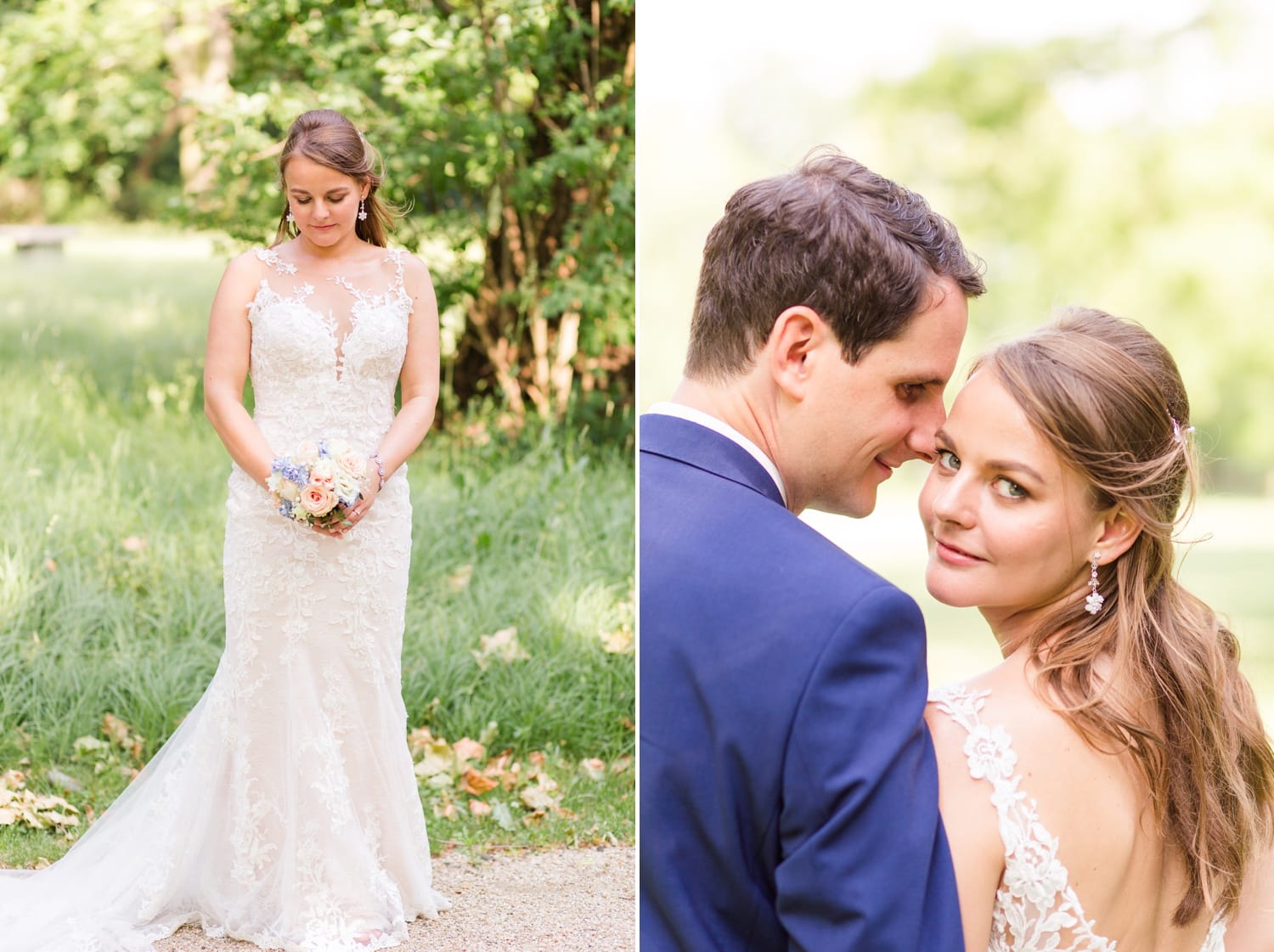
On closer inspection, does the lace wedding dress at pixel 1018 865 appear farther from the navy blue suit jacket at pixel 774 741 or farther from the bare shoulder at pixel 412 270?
the bare shoulder at pixel 412 270

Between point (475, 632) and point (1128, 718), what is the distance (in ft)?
11.7

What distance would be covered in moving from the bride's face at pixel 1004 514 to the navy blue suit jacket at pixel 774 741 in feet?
1.16

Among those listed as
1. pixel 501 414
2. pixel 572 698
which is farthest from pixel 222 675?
pixel 501 414

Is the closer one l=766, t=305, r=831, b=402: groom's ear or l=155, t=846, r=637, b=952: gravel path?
l=766, t=305, r=831, b=402: groom's ear

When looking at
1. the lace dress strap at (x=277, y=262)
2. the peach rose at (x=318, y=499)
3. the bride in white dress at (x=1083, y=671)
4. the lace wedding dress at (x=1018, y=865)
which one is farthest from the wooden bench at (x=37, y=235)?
the lace wedding dress at (x=1018, y=865)

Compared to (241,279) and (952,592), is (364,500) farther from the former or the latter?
(952,592)

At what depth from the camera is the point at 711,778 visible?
1698mm

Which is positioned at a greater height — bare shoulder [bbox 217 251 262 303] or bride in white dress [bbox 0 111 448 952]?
bare shoulder [bbox 217 251 262 303]

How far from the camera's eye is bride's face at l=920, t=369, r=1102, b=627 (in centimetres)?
200

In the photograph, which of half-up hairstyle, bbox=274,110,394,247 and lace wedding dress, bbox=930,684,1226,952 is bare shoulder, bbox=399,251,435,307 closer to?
half-up hairstyle, bbox=274,110,394,247

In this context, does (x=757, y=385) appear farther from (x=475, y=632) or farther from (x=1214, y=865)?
(x=475, y=632)

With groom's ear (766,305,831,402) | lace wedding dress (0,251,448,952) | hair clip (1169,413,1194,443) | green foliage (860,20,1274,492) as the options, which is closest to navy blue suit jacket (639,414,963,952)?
groom's ear (766,305,831,402)

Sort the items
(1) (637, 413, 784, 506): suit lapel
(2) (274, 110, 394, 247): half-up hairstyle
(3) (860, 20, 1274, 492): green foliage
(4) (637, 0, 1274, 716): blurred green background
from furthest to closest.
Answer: (3) (860, 20, 1274, 492): green foliage, (4) (637, 0, 1274, 716): blurred green background, (2) (274, 110, 394, 247): half-up hairstyle, (1) (637, 413, 784, 506): suit lapel

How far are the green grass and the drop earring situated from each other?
263 centimetres
